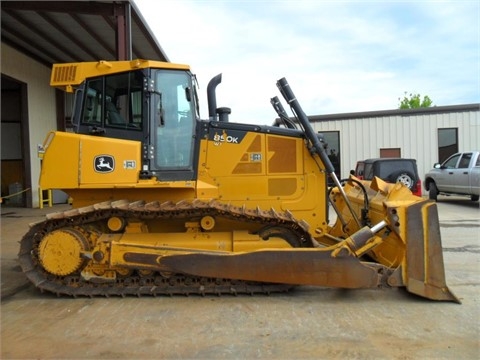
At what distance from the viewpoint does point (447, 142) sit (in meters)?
18.7

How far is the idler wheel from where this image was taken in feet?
16.4

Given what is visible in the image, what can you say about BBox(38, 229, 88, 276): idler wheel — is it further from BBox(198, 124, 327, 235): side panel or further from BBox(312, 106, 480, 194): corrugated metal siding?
BBox(312, 106, 480, 194): corrugated metal siding

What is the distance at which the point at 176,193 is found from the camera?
17.7 ft

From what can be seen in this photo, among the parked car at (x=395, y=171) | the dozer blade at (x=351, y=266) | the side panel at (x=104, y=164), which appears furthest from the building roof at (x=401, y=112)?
the side panel at (x=104, y=164)

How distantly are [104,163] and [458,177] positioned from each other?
12391 mm

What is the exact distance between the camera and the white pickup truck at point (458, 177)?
1332 centimetres

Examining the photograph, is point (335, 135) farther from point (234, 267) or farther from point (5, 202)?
point (234, 267)

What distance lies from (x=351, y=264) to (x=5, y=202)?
1595cm

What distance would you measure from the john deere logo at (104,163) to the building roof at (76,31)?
465 cm

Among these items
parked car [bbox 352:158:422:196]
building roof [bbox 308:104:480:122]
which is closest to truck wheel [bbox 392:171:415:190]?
parked car [bbox 352:158:422:196]

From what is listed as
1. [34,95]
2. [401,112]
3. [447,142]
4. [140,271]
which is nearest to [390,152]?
[401,112]

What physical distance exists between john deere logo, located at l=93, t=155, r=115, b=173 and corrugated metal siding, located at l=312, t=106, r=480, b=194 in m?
14.9

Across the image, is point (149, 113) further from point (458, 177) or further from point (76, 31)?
point (458, 177)

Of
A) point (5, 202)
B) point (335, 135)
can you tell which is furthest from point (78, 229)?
point (335, 135)
